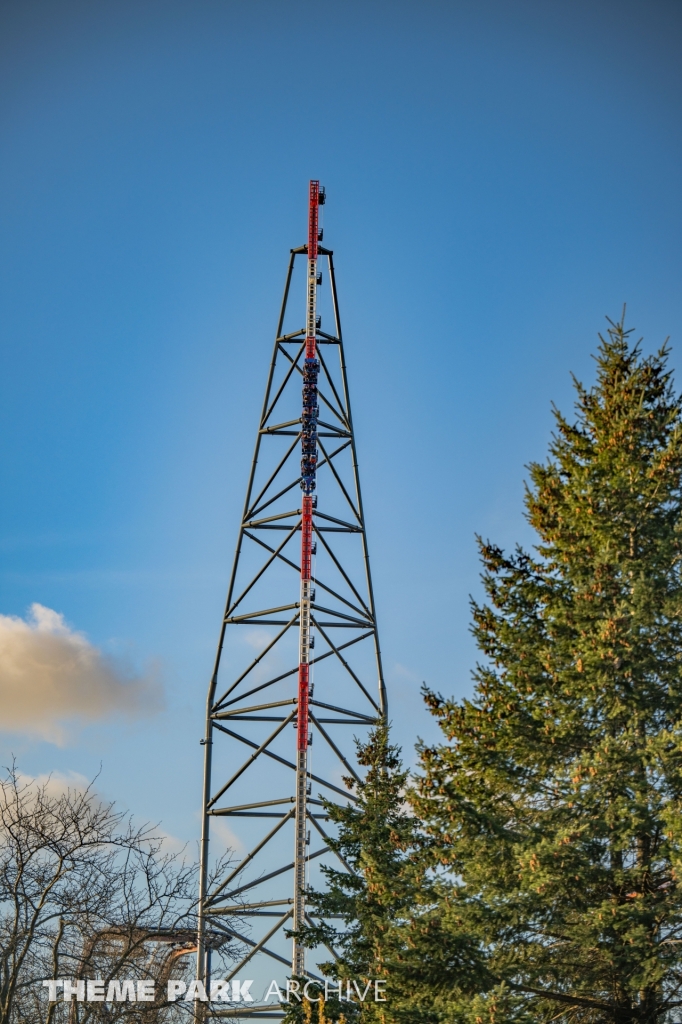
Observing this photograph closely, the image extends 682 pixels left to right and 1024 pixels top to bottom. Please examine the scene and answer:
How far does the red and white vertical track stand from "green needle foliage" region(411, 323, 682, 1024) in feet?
68.8

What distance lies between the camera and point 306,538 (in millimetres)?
40188

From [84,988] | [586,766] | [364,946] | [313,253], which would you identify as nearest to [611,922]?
[586,766]

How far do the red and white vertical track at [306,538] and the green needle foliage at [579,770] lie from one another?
825 inches

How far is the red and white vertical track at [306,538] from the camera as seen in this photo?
1473 inches

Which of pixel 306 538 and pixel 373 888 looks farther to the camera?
pixel 306 538

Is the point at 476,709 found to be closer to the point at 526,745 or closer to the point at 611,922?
the point at 526,745

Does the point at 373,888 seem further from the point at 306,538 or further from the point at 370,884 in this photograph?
the point at 306,538

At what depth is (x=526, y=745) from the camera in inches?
650

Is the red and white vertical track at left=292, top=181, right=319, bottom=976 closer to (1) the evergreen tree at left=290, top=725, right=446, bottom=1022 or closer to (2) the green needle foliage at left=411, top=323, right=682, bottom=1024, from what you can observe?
(1) the evergreen tree at left=290, top=725, right=446, bottom=1022

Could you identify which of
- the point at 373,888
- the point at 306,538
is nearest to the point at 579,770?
the point at 373,888

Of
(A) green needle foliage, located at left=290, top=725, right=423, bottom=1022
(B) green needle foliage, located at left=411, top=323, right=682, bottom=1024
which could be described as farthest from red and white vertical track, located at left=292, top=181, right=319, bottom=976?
(B) green needle foliage, located at left=411, top=323, right=682, bottom=1024

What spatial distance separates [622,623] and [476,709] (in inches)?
97.0

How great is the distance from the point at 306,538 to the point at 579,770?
2507 cm

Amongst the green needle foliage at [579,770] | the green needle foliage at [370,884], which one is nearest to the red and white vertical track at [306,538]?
the green needle foliage at [370,884]
